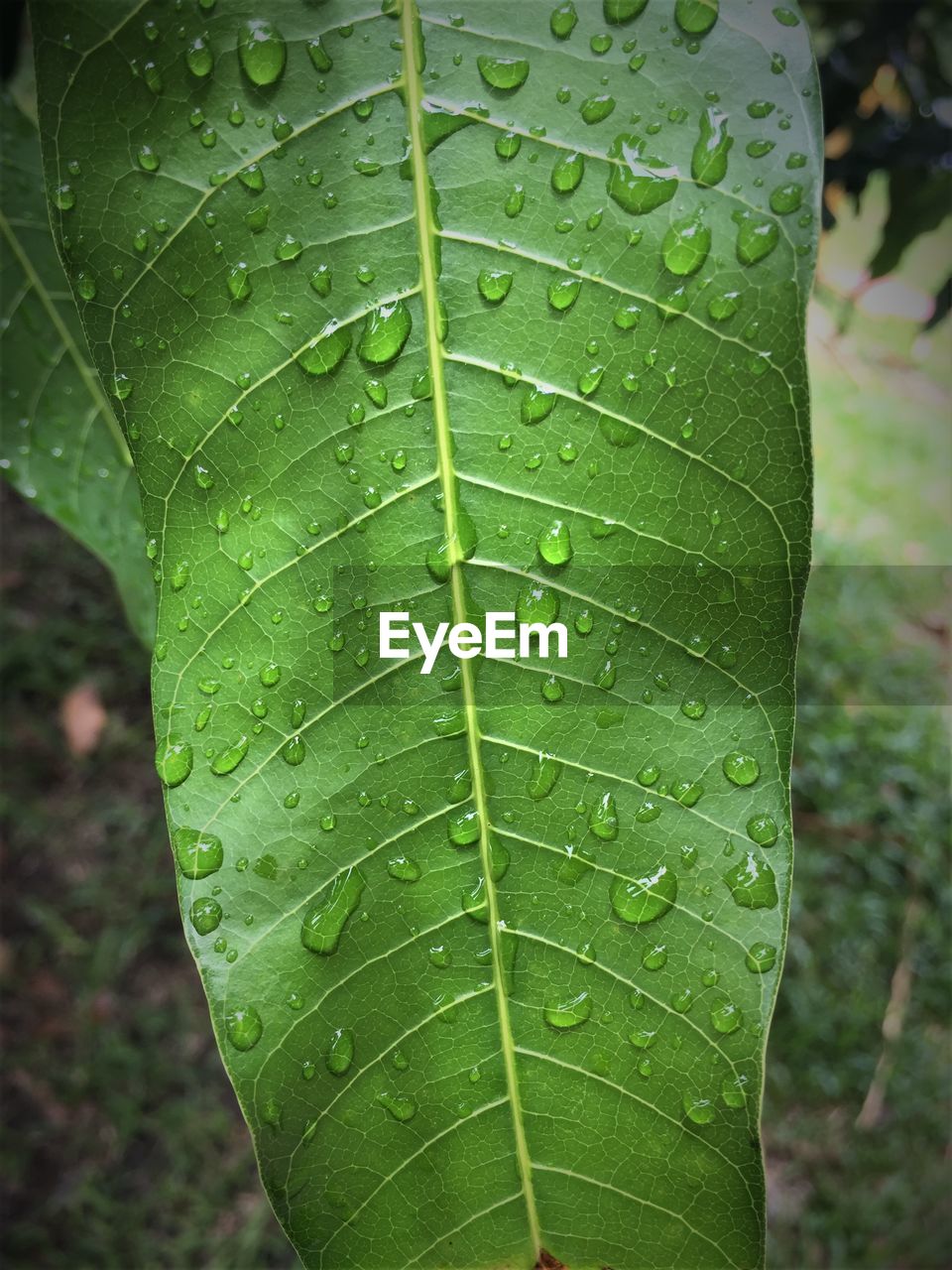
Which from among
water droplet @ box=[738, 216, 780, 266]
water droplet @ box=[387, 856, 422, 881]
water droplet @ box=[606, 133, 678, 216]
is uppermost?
water droplet @ box=[606, 133, 678, 216]

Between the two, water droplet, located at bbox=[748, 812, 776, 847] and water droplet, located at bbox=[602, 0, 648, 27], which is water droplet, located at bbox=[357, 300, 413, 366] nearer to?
water droplet, located at bbox=[602, 0, 648, 27]

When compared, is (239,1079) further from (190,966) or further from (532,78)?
(190,966)

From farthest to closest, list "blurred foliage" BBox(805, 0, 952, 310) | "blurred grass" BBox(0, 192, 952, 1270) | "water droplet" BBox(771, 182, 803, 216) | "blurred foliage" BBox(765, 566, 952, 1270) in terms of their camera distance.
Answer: "blurred foliage" BBox(765, 566, 952, 1270), "blurred grass" BBox(0, 192, 952, 1270), "blurred foliage" BBox(805, 0, 952, 310), "water droplet" BBox(771, 182, 803, 216)

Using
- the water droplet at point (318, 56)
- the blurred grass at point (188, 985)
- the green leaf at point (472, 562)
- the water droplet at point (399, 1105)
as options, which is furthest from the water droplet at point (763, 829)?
the blurred grass at point (188, 985)

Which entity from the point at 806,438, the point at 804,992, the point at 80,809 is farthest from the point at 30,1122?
the point at 806,438

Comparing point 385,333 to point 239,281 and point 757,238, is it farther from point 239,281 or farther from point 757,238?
point 757,238

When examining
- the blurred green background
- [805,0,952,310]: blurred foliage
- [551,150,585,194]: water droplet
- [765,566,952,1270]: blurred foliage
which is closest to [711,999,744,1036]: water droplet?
[551,150,585,194]: water droplet
